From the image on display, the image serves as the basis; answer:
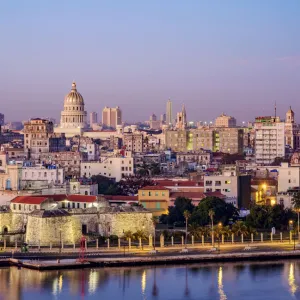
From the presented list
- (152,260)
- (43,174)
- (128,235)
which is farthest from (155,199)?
(152,260)

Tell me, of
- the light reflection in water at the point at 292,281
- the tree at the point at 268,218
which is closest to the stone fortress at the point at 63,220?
the tree at the point at 268,218

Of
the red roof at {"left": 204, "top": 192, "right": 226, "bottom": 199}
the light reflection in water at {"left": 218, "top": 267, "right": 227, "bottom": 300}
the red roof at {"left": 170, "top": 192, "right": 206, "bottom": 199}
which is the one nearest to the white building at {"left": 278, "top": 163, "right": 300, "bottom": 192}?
the red roof at {"left": 204, "top": 192, "right": 226, "bottom": 199}

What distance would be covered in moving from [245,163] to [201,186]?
2197 centimetres

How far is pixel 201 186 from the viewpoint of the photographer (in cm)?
4856

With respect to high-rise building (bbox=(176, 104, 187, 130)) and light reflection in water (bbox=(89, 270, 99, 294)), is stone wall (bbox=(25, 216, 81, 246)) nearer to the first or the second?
light reflection in water (bbox=(89, 270, 99, 294))

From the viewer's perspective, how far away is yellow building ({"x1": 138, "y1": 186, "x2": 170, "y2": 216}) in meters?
43.9

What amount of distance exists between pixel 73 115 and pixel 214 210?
58123mm

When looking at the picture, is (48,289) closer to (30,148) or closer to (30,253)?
(30,253)

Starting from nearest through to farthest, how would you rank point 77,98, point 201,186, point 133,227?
point 133,227 → point 201,186 → point 77,98

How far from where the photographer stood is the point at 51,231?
35281 millimetres

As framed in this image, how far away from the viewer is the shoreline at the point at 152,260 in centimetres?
3241

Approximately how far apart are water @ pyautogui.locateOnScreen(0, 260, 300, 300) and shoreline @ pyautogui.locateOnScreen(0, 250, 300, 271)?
0.91 feet

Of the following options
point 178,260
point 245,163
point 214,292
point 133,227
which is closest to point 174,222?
point 133,227

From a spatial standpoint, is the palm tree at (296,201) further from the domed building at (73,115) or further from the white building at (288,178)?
the domed building at (73,115)
